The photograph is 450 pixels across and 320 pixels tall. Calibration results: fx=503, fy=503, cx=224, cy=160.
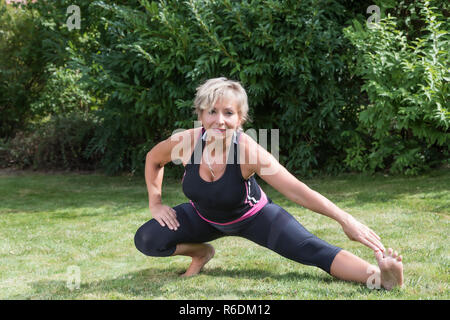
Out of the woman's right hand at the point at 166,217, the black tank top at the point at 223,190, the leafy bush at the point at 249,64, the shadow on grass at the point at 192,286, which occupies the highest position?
the leafy bush at the point at 249,64

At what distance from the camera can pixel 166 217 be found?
11.4 feet

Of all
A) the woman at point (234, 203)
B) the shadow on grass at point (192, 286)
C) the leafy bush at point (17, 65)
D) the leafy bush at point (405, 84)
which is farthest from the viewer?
the leafy bush at point (17, 65)

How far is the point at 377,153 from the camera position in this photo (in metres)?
7.45

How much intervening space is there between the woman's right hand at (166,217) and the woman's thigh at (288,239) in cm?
48

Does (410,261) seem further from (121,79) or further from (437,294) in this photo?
(121,79)

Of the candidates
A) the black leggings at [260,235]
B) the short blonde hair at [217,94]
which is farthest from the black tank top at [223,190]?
the short blonde hair at [217,94]

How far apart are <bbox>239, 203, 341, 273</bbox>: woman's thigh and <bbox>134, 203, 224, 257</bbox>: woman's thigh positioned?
0.95 ft

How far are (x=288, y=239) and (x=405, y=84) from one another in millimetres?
4086

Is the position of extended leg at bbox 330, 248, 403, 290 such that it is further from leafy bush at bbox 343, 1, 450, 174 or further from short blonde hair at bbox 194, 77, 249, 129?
leafy bush at bbox 343, 1, 450, 174

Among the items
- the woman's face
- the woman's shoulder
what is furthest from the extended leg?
the woman's shoulder

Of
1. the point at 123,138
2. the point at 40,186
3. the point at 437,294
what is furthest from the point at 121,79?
the point at 437,294

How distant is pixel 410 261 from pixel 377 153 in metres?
3.83

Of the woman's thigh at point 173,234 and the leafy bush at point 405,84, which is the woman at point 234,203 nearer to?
the woman's thigh at point 173,234

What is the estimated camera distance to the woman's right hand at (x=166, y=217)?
3455mm
